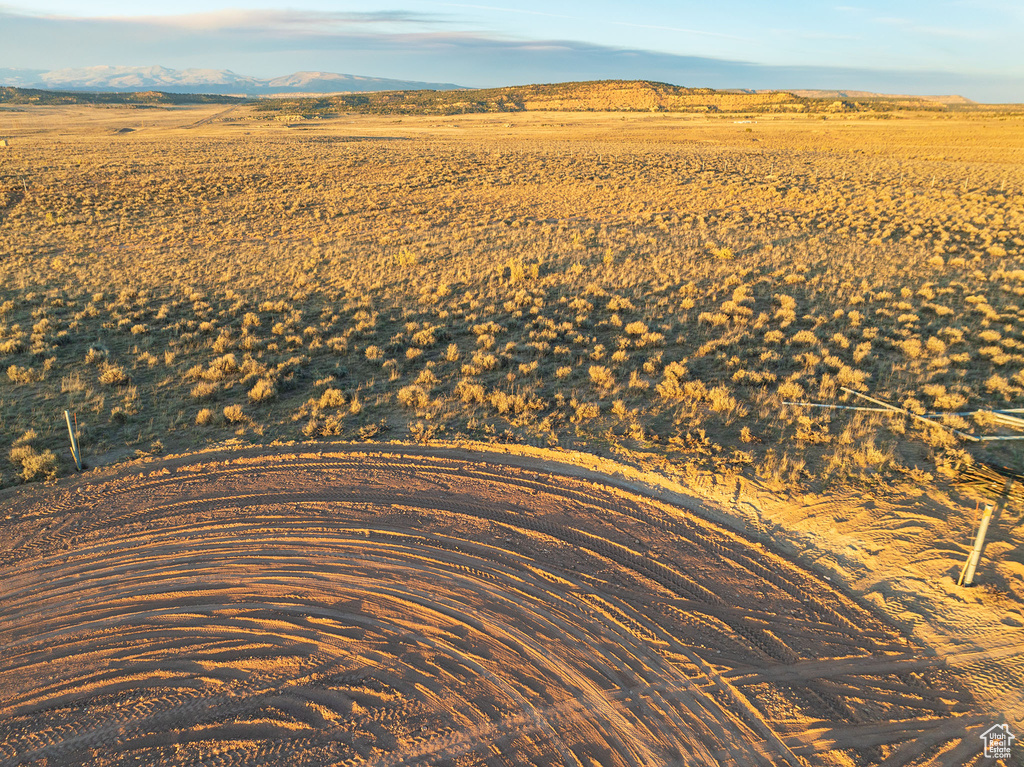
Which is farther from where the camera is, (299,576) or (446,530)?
(446,530)

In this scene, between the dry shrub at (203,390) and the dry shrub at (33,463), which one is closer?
the dry shrub at (33,463)

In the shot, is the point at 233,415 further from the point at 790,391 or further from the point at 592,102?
the point at 592,102

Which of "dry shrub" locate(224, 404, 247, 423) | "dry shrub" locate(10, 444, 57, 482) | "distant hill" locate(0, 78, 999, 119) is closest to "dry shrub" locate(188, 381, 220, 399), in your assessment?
"dry shrub" locate(224, 404, 247, 423)

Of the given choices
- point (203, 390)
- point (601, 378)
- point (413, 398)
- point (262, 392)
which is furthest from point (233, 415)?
point (601, 378)

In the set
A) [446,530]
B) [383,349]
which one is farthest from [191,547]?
[383,349]

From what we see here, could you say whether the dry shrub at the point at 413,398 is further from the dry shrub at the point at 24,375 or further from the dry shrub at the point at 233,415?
the dry shrub at the point at 24,375

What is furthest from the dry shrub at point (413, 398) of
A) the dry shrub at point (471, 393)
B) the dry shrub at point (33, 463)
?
the dry shrub at point (33, 463)

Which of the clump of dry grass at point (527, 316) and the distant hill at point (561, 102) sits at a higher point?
the distant hill at point (561, 102)

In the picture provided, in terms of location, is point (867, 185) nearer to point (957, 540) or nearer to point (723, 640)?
point (957, 540)
